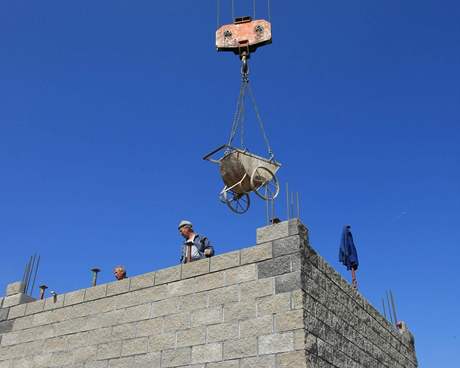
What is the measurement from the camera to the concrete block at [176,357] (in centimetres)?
715

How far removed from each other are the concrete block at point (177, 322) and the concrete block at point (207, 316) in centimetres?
10

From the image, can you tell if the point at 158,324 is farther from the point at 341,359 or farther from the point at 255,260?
the point at 341,359

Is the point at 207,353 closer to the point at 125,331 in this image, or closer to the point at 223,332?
the point at 223,332

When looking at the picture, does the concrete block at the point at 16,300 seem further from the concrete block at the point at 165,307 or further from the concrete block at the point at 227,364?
the concrete block at the point at 227,364

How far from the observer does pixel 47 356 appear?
8578mm

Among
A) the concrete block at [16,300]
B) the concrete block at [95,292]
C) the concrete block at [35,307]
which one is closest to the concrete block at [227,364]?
the concrete block at [95,292]

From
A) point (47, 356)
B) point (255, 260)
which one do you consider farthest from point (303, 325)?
point (47, 356)

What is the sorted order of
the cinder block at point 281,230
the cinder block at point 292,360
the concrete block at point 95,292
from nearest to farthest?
the cinder block at point 292,360 → the cinder block at point 281,230 → the concrete block at point 95,292

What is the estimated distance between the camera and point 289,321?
6.50 metres

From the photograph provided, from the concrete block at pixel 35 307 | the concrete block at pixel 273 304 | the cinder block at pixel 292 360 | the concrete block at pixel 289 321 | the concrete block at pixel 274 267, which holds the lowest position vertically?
the cinder block at pixel 292 360

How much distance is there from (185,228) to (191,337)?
6.35 ft

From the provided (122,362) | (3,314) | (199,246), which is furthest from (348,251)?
(3,314)

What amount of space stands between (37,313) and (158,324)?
8.83ft

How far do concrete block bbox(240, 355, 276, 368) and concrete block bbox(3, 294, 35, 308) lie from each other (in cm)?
479
